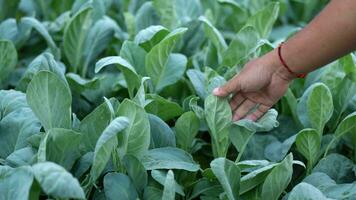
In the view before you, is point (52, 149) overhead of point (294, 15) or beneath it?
overhead

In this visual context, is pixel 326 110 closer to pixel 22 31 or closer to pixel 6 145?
pixel 6 145

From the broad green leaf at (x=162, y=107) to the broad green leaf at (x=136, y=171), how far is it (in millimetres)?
240

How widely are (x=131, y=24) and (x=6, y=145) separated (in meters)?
0.83

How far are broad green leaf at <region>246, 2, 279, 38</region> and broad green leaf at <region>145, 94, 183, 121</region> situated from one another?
0.49m

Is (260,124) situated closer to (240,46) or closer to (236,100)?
(236,100)

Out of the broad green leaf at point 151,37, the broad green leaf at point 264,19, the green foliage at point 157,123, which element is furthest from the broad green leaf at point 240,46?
the broad green leaf at point 151,37

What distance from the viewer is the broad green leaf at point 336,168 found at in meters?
1.69

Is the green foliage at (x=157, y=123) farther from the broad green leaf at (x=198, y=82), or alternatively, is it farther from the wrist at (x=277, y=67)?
the wrist at (x=277, y=67)

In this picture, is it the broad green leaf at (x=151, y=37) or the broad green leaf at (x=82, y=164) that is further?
the broad green leaf at (x=151, y=37)

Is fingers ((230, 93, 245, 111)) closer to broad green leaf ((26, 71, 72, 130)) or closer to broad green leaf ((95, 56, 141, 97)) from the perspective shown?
broad green leaf ((95, 56, 141, 97))

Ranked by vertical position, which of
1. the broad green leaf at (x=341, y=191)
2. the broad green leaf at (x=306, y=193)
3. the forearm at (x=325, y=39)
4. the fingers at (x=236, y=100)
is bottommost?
the broad green leaf at (x=341, y=191)

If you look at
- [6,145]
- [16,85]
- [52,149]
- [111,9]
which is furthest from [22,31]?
[52,149]

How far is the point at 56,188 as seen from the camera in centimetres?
116

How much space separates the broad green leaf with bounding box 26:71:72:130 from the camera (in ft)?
4.83
